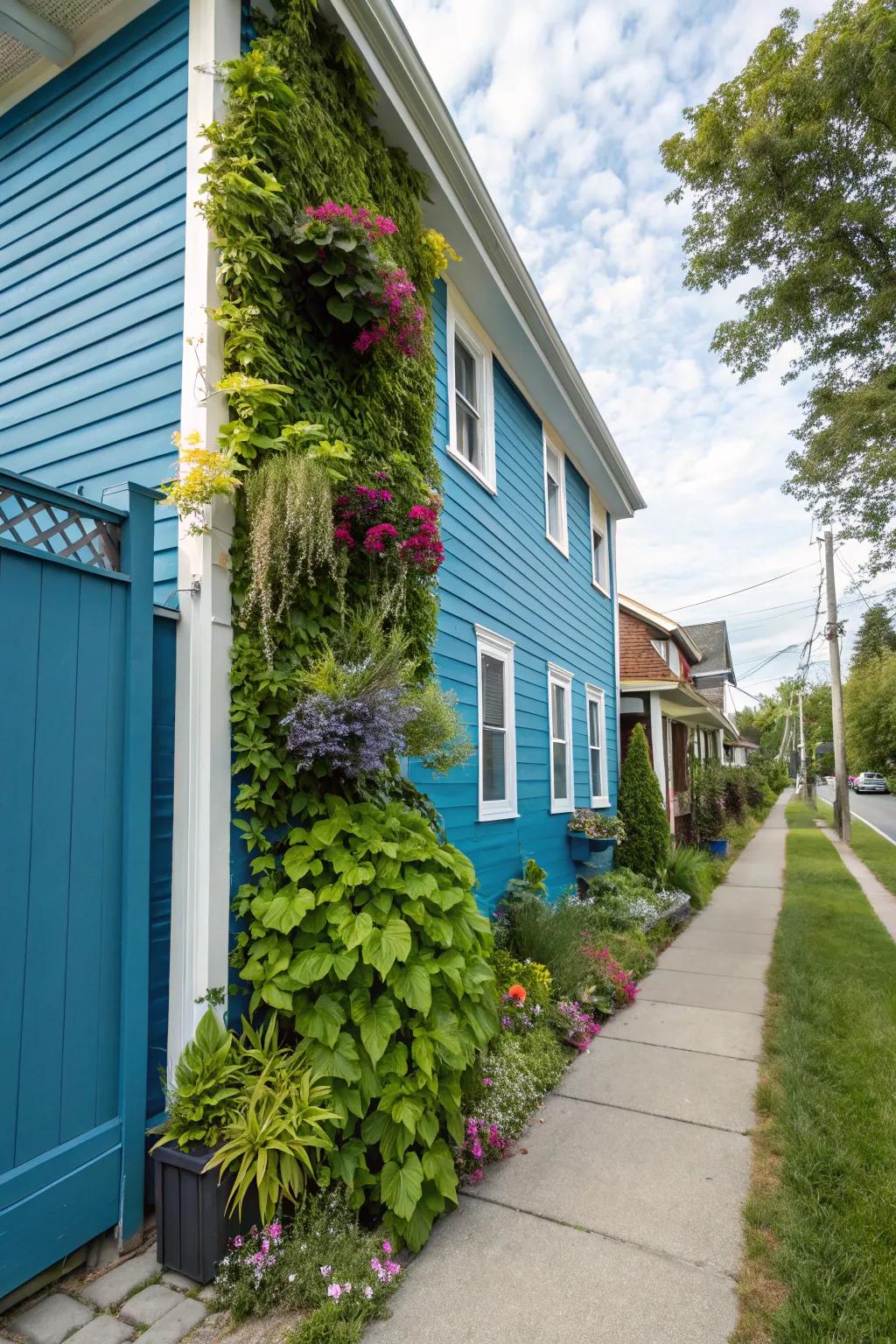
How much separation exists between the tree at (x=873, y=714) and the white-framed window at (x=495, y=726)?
46.6 meters

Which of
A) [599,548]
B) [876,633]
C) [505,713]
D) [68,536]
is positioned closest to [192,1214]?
[68,536]

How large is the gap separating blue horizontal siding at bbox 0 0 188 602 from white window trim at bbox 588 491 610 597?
25.4 feet

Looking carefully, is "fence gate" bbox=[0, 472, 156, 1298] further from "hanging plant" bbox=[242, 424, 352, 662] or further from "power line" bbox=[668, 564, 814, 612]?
"power line" bbox=[668, 564, 814, 612]

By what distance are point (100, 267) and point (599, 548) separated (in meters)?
8.63

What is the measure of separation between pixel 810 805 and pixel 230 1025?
35.8 meters

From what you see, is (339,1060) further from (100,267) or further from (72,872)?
(100,267)

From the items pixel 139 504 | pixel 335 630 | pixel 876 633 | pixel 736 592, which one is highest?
pixel 736 592

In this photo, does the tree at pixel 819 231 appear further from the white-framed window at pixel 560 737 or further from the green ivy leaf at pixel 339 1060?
the green ivy leaf at pixel 339 1060

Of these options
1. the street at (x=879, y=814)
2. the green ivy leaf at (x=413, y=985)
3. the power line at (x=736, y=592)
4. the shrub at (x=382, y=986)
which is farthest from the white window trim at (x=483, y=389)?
the power line at (x=736, y=592)

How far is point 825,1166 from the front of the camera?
9.95 ft

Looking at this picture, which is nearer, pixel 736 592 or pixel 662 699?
pixel 662 699

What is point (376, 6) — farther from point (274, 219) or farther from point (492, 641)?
point (492, 641)

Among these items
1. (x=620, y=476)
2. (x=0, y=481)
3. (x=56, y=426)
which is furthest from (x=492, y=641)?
(x=620, y=476)

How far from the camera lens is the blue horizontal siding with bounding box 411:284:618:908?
223 inches
